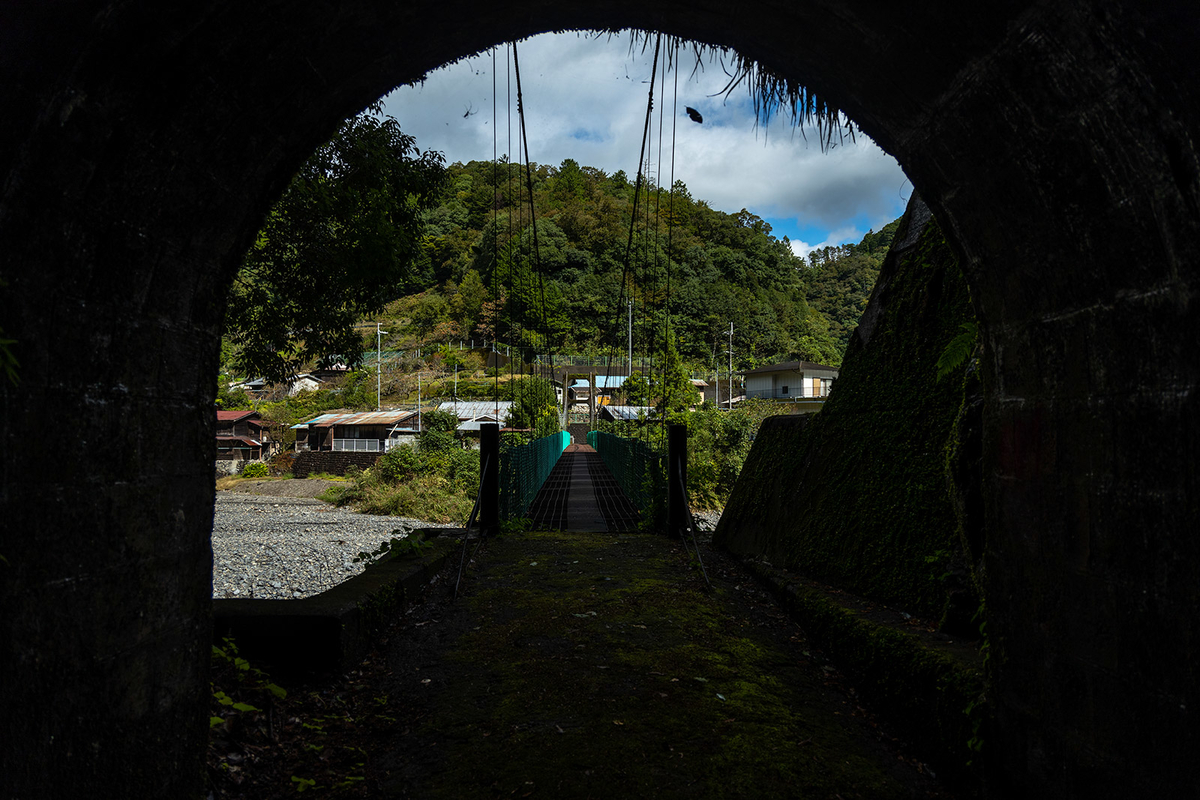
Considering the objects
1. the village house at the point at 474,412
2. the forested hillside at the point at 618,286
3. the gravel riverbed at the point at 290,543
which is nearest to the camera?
the gravel riverbed at the point at 290,543

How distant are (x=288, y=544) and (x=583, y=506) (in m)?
6.97

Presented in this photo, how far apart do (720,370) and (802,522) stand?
153ft

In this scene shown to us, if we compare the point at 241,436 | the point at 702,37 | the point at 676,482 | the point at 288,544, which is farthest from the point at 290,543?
the point at 241,436

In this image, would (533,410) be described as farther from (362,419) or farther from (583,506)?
(362,419)

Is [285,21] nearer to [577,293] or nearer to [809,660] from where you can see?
[809,660]

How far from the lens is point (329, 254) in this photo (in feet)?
14.2

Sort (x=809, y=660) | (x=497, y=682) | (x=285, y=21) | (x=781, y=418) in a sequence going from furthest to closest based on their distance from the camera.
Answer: (x=781, y=418) < (x=809, y=660) < (x=497, y=682) < (x=285, y=21)

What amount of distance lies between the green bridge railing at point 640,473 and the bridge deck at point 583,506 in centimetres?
23

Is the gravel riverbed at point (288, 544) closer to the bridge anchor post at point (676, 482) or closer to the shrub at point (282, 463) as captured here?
the bridge anchor post at point (676, 482)

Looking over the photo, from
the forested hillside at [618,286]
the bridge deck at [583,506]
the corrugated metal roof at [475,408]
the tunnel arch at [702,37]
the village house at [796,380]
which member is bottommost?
the bridge deck at [583,506]

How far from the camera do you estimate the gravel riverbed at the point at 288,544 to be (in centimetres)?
966

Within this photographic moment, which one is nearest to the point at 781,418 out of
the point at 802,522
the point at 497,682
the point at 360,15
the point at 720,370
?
the point at 802,522

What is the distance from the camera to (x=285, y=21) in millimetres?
1363

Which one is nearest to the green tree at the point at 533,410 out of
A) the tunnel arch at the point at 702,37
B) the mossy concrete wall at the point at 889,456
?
the mossy concrete wall at the point at 889,456
